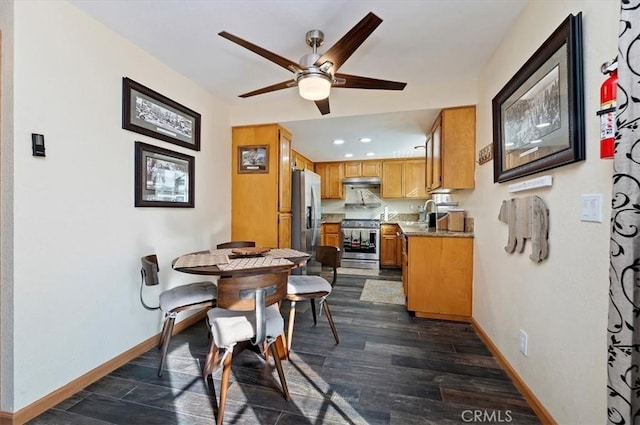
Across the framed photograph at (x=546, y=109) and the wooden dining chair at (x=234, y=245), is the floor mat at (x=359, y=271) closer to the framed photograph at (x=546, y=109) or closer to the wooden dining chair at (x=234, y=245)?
the wooden dining chair at (x=234, y=245)

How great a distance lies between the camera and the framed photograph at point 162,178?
2129 mm

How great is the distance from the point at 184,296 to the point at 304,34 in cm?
205

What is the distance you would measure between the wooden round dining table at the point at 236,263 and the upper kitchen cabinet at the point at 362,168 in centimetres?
380

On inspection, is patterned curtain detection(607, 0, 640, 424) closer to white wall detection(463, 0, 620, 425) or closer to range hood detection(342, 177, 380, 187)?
white wall detection(463, 0, 620, 425)

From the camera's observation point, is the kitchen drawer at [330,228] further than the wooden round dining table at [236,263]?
Yes

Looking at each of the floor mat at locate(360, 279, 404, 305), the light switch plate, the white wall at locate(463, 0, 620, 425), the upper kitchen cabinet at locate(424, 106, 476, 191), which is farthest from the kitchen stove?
the light switch plate

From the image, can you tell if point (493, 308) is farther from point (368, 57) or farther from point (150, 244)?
point (150, 244)

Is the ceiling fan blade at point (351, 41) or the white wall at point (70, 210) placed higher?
the ceiling fan blade at point (351, 41)

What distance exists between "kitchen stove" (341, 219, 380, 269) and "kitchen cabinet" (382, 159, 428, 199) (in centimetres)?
74

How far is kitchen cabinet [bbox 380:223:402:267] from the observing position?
17.2ft

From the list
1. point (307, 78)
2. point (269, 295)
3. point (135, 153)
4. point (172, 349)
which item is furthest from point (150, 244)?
point (307, 78)

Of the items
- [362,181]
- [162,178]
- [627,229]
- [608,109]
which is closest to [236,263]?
[162,178]

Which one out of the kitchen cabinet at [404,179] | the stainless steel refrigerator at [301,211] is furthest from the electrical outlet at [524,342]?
the kitchen cabinet at [404,179]

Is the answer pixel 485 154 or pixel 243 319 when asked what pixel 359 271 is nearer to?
pixel 485 154
